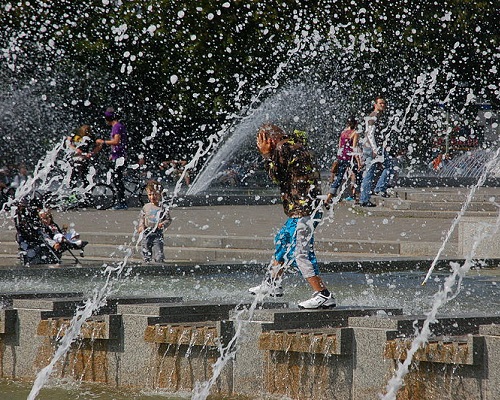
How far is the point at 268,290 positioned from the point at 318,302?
1.28 m

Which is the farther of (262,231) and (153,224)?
(262,231)

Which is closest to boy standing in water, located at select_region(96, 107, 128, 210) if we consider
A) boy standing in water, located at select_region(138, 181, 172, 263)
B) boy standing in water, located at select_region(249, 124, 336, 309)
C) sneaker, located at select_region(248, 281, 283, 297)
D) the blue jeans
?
the blue jeans

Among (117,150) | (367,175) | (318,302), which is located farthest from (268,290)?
(117,150)

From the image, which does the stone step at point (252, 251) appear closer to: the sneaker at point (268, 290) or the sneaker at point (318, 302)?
the sneaker at point (268, 290)

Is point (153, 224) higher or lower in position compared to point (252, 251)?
higher

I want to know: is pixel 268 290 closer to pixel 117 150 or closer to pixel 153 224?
pixel 153 224

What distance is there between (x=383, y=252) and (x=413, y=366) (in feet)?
26.9

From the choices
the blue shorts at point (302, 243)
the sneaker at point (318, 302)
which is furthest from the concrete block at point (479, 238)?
the sneaker at point (318, 302)

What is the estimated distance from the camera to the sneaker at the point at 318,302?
9.12m

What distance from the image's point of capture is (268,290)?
10.4 m

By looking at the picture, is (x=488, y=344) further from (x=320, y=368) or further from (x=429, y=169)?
(x=429, y=169)

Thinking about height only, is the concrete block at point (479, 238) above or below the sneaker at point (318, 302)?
above

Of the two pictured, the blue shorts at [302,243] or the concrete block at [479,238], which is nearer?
the blue shorts at [302,243]

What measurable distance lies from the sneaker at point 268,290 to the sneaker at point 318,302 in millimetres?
991
